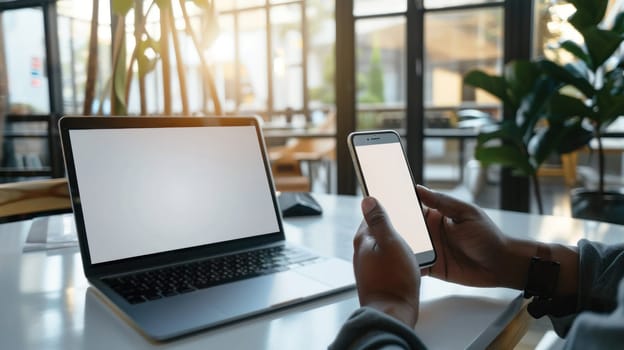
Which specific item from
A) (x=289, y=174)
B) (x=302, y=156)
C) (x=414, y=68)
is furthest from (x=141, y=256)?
(x=302, y=156)

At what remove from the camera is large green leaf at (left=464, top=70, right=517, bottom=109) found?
2.37 metres

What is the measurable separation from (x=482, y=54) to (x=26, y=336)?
10.0 feet

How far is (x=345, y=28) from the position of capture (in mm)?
3184

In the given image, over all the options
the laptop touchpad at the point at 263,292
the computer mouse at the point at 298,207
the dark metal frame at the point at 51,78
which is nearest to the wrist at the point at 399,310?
the laptop touchpad at the point at 263,292

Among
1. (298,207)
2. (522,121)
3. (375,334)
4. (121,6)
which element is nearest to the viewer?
(375,334)

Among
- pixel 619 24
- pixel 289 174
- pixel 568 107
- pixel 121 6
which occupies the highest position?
pixel 619 24

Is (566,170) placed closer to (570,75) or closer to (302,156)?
(570,75)

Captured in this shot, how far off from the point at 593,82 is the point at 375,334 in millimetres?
2078

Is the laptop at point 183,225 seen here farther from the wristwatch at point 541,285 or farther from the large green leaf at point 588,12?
the large green leaf at point 588,12

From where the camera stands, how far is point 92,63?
3.79 feet

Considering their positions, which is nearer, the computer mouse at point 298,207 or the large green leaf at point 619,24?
the computer mouse at point 298,207

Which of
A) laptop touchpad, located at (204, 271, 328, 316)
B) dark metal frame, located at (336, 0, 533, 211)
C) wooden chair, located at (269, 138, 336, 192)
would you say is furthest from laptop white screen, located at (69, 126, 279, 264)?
wooden chair, located at (269, 138, 336, 192)

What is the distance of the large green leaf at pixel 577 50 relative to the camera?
207 centimetres

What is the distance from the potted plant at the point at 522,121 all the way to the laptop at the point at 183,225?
1.69 meters
